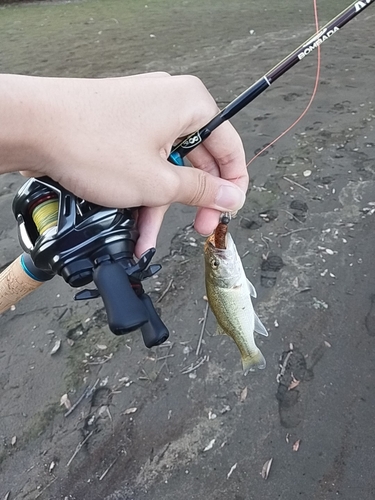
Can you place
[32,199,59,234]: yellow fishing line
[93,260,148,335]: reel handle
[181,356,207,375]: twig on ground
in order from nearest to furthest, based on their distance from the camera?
[93,260,148,335]: reel handle, [32,199,59,234]: yellow fishing line, [181,356,207,375]: twig on ground

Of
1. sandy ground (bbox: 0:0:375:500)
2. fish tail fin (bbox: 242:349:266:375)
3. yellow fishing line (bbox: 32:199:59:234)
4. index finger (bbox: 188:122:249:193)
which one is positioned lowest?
sandy ground (bbox: 0:0:375:500)

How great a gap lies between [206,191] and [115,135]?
402mm

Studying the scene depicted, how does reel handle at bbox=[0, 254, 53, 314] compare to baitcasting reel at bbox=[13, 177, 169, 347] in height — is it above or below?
below

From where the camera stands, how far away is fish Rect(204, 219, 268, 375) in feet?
6.24

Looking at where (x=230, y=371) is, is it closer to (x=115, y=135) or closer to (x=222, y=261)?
(x=222, y=261)

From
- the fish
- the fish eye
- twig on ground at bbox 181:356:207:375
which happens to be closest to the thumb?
the fish

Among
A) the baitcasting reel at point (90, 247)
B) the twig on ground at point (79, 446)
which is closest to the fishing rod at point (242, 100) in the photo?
the baitcasting reel at point (90, 247)

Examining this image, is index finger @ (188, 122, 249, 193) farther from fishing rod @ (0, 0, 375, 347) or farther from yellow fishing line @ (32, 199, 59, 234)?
yellow fishing line @ (32, 199, 59, 234)

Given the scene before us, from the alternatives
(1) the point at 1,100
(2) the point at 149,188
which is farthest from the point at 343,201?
(1) the point at 1,100

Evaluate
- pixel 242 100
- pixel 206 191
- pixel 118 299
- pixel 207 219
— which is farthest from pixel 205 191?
pixel 118 299

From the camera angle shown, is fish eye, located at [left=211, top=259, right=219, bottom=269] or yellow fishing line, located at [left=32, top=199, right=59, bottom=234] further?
fish eye, located at [left=211, top=259, right=219, bottom=269]

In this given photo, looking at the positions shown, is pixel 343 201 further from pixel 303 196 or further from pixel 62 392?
pixel 62 392

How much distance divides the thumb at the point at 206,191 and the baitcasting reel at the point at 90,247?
201mm

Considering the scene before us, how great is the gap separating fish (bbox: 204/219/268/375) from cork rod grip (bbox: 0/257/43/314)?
2.51ft
